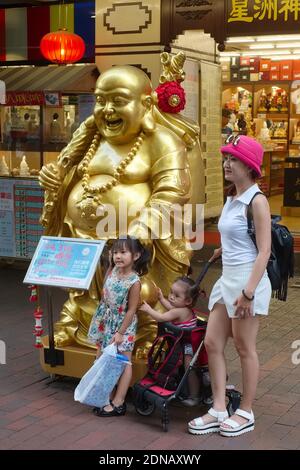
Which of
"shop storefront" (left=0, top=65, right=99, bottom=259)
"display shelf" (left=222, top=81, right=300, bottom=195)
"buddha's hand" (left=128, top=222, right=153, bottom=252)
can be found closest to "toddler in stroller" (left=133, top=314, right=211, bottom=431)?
"buddha's hand" (left=128, top=222, right=153, bottom=252)

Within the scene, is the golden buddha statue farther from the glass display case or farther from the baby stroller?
the glass display case

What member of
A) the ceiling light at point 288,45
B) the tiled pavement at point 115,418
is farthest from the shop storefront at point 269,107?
the tiled pavement at point 115,418

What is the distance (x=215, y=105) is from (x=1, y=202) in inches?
128

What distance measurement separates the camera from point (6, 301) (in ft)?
25.1

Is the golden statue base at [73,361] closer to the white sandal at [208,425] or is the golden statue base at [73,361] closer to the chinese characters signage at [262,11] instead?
the white sandal at [208,425]

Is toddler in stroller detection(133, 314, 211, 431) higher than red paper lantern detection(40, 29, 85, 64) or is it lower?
lower

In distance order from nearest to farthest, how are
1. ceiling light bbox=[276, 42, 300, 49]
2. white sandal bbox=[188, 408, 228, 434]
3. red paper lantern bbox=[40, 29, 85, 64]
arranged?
1. white sandal bbox=[188, 408, 228, 434]
2. red paper lantern bbox=[40, 29, 85, 64]
3. ceiling light bbox=[276, 42, 300, 49]

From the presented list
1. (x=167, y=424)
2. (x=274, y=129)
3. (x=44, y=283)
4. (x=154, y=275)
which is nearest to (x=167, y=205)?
(x=154, y=275)

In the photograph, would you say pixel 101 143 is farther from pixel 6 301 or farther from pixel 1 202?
pixel 1 202

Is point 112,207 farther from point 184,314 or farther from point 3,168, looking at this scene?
point 3,168

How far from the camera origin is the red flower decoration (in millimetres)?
5137

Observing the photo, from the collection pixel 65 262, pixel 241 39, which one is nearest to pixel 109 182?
pixel 65 262

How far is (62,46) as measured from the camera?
8.80 meters

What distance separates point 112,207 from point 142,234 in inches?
13.1
